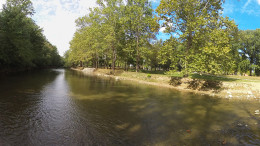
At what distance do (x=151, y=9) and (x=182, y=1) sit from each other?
18308 mm

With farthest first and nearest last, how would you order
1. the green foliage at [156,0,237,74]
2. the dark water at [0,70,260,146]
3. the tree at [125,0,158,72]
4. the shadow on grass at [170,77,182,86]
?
the tree at [125,0,158,72] → the shadow on grass at [170,77,182,86] → the green foliage at [156,0,237,74] → the dark water at [0,70,260,146]

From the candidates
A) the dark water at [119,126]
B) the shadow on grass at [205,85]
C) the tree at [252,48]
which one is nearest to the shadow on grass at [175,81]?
the shadow on grass at [205,85]

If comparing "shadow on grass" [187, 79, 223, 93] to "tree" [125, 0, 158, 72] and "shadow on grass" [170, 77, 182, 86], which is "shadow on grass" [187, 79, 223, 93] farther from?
"tree" [125, 0, 158, 72]

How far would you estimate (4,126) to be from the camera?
22.5ft

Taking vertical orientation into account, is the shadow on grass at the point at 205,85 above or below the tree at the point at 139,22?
below

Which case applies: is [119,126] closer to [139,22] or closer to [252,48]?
[139,22]

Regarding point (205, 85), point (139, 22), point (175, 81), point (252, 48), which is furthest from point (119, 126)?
point (252, 48)

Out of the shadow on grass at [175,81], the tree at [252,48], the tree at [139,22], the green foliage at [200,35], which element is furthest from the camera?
the tree at [252,48]

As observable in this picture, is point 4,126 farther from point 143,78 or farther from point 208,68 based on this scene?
point 143,78

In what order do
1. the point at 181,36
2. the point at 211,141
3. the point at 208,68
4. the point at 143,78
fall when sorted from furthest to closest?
the point at 143,78
the point at 181,36
the point at 208,68
the point at 211,141

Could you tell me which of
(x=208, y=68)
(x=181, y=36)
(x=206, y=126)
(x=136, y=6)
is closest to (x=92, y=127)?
(x=206, y=126)

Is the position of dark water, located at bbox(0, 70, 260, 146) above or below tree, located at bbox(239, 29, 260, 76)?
below

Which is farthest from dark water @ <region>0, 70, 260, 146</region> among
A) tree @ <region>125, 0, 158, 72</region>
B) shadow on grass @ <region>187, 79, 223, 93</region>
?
tree @ <region>125, 0, 158, 72</region>

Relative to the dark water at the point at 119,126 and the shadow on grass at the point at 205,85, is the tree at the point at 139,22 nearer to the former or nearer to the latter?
the shadow on grass at the point at 205,85
